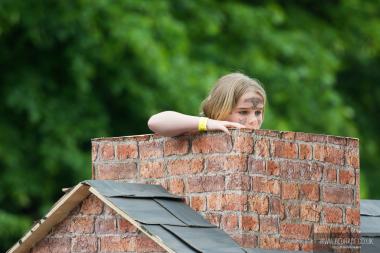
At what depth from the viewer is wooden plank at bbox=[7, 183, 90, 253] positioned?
19.7 ft

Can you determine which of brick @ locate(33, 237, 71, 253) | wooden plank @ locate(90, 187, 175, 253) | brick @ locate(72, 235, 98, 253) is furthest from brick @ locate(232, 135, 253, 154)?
brick @ locate(33, 237, 71, 253)

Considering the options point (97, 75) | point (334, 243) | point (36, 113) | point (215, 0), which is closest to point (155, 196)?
point (334, 243)

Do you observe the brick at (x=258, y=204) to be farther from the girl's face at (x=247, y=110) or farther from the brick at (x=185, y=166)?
the girl's face at (x=247, y=110)

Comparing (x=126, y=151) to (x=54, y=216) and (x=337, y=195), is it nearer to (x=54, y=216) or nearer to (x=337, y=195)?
(x=54, y=216)

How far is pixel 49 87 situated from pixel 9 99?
1.76 ft

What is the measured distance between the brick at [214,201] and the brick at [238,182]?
0.07m

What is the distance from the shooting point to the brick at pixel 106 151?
20.9ft

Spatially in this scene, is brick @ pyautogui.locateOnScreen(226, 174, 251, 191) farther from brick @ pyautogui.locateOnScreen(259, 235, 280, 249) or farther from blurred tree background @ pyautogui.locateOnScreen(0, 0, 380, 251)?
blurred tree background @ pyautogui.locateOnScreen(0, 0, 380, 251)

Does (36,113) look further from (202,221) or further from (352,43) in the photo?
(202,221)

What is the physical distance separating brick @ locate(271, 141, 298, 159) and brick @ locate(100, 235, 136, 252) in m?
0.73

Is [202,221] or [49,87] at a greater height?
[49,87]

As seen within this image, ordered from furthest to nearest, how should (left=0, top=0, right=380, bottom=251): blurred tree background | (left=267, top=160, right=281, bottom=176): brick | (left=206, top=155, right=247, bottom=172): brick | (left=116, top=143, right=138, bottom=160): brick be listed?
1. (left=0, top=0, right=380, bottom=251): blurred tree background
2. (left=116, top=143, right=138, bottom=160): brick
3. (left=267, top=160, right=281, bottom=176): brick
4. (left=206, top=155, right=247, bottom=172): brick

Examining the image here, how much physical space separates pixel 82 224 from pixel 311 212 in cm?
103

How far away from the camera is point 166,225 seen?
5.69 m
